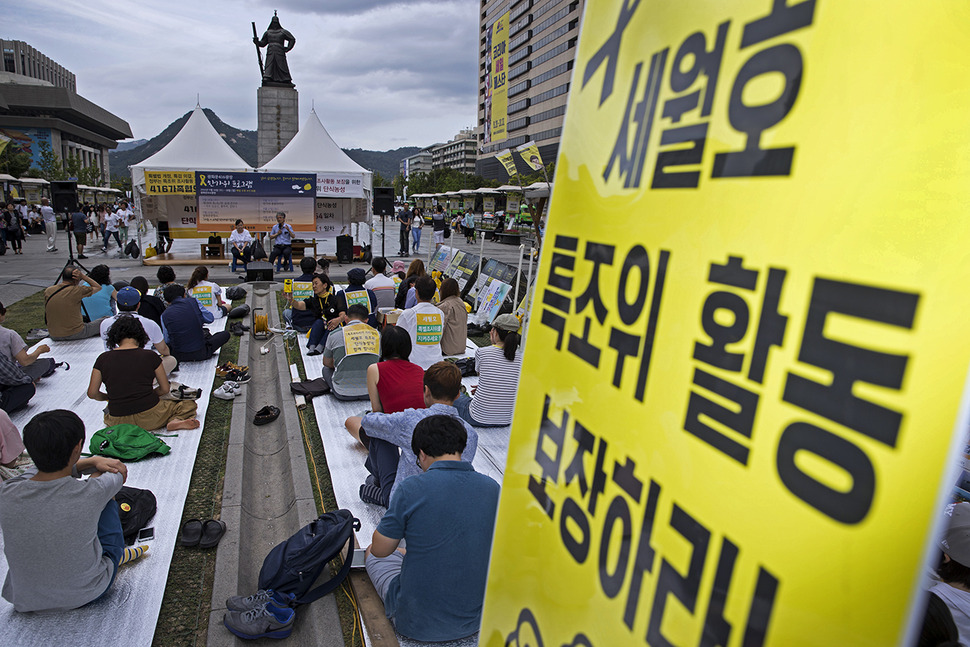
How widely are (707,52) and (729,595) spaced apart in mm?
753

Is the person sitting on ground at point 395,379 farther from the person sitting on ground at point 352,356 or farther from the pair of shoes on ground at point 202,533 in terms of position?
the person sitting on ground at point 352,356

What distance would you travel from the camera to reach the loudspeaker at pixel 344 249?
1858cm

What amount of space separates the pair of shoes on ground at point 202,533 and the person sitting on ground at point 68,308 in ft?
18.4

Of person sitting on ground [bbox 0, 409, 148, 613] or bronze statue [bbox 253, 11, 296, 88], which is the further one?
bronze statue [bbox 253, 11, 296, 88]

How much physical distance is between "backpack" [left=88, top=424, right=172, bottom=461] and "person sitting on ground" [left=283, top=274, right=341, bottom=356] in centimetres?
311

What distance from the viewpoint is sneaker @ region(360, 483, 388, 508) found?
428cm

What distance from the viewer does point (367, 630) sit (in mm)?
3117

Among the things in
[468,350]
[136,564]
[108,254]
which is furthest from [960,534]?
[108,254]

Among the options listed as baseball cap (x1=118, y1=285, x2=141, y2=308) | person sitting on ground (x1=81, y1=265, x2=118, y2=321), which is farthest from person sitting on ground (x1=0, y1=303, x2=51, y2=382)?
person sitting on ground (x1=81, y1=265, x2=118, y2=321)

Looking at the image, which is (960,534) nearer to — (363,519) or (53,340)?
(363,519)

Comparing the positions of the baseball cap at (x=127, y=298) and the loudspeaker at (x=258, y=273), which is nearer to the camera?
the baseball cap at (x=127, y=298)

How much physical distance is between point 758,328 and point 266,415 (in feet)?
20.4

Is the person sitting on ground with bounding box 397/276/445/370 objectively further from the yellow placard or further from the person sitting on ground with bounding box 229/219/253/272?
the person sitting on ground with bounding box 229/219/253/272

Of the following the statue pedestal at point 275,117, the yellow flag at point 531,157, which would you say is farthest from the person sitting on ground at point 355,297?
the statue pedestal at point 275,117
